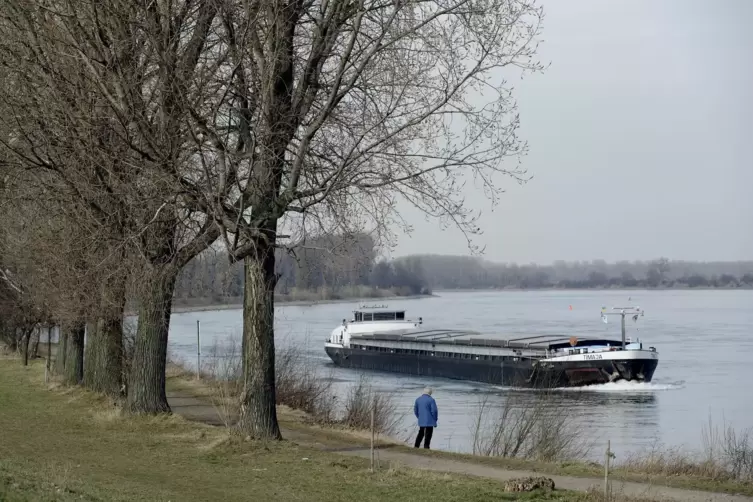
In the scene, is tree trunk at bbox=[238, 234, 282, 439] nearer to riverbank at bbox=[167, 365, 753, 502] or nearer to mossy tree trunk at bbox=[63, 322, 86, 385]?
riverbank at bbox=[167, 365, 753, 502]

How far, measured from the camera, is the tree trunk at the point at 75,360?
30742 millimetres

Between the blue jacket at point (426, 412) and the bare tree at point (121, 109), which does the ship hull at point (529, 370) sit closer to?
the blue jacket at point (426, 412)

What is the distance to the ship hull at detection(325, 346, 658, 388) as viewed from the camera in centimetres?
4781

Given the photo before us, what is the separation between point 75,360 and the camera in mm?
31312

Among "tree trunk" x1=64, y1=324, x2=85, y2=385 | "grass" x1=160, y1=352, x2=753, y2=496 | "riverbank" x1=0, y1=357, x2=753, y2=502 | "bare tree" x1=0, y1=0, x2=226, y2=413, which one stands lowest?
"grass" x1=160, y1=352, x2=753, y2=496

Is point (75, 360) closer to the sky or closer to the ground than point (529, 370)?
closer to the sky

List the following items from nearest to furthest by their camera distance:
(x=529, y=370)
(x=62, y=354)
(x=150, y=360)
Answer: (x=150, y=360) < (x=62, y=354) < (x=529, y=370)

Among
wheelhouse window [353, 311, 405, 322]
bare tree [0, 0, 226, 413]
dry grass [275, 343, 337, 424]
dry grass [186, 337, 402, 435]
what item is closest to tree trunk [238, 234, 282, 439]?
bare tree [0, 0, 226, 413]

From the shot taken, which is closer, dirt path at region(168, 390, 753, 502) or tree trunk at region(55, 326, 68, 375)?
dirt path at region(168, 390, 753, 502)

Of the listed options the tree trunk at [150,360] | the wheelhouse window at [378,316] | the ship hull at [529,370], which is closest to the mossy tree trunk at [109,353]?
the tree trunk at [150,360]

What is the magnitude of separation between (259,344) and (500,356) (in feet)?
120

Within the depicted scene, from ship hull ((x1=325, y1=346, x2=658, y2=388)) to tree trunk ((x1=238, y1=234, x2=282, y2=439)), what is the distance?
2621 cm

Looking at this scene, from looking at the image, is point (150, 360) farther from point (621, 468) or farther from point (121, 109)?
point (621, 468)

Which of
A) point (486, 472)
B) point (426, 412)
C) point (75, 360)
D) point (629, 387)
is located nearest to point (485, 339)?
point (629, 387)
